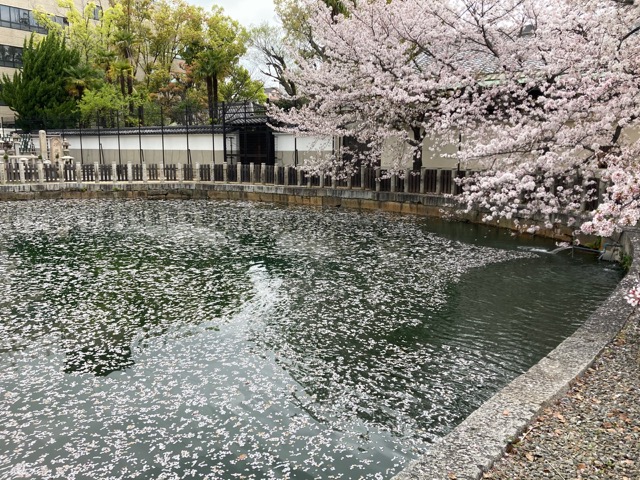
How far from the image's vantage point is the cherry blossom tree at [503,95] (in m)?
10.9

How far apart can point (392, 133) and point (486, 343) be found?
620 inches

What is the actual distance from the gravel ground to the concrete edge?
0.09m

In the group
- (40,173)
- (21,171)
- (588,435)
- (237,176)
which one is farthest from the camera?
(237,176)

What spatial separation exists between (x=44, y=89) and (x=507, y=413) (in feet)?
144

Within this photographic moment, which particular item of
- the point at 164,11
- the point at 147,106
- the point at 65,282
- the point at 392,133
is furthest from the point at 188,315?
the point at 164,11

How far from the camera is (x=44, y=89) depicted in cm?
4022

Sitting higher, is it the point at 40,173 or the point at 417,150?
the point at 417,150

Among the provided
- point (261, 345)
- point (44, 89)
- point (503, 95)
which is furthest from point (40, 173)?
point (261, 345)

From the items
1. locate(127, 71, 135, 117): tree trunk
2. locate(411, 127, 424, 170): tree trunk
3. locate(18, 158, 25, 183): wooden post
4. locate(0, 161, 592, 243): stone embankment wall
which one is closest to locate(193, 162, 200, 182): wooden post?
locate(0, 161, 592, 243): stone embankment wall

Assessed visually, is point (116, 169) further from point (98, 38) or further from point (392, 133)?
point (98, 38)

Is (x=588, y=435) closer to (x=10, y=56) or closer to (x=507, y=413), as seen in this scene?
(x=507, y=413)

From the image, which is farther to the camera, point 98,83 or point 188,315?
point 98,83

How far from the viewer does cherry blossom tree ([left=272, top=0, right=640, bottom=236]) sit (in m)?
10.9

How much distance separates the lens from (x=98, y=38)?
148 feet
